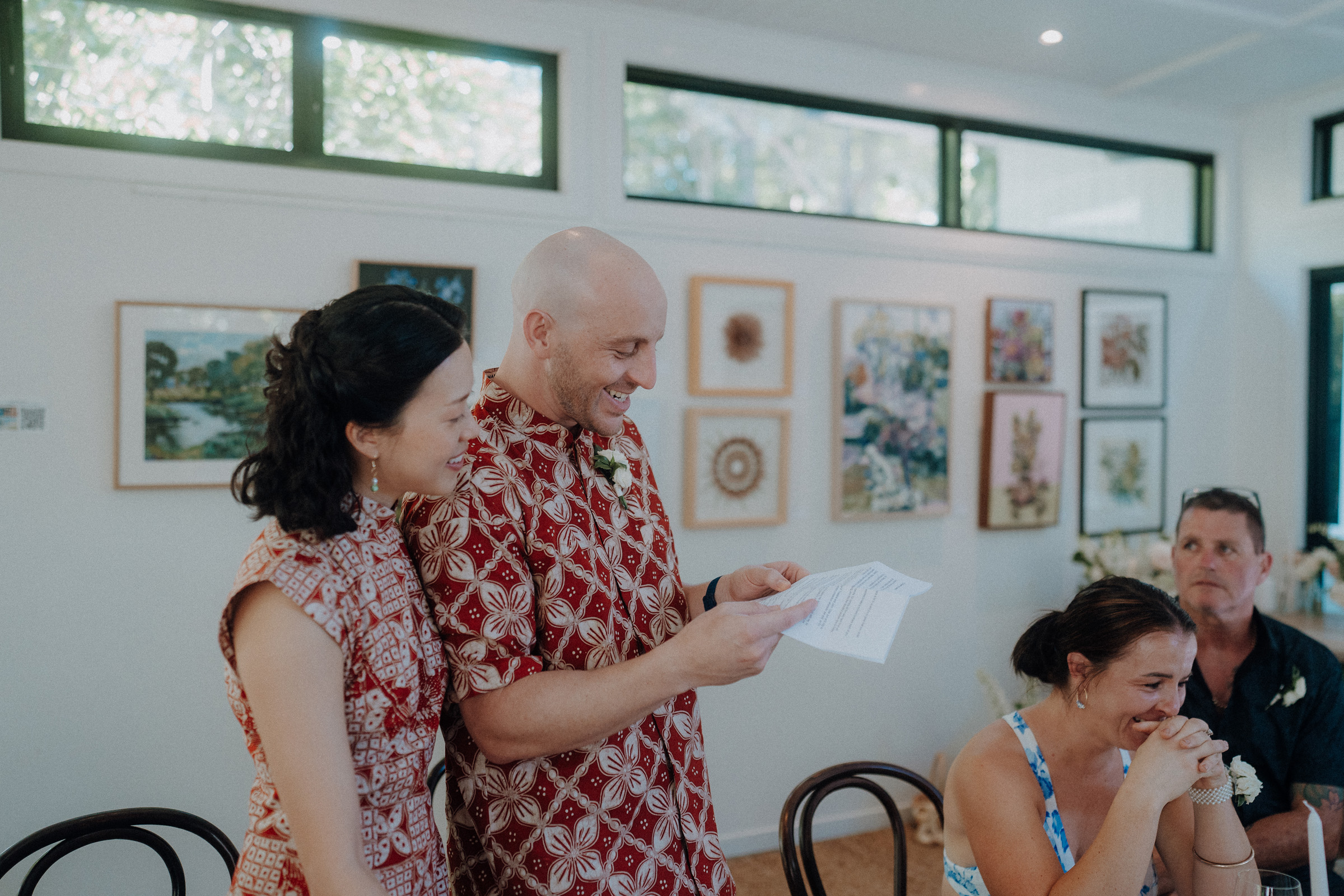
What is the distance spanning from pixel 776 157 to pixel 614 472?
248cm

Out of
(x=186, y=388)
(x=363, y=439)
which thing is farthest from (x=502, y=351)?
(x=363, y=439)

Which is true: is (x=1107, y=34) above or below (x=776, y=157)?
above

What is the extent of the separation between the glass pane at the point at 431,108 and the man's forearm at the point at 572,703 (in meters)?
2.35

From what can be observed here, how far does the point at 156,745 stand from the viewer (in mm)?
2789

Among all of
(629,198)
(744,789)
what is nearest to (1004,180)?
(629,198)

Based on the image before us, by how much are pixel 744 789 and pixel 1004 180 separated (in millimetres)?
2824

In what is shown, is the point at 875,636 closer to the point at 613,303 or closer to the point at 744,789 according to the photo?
the point at 613,303

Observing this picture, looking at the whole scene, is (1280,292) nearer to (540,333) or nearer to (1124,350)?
(1124,350)

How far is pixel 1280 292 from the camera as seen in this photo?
14.4ft

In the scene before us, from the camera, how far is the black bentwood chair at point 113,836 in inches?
66.4

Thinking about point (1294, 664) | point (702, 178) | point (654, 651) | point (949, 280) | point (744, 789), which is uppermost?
point (702, 178)

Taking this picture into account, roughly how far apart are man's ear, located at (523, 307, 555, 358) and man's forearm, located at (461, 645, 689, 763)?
0.50 m

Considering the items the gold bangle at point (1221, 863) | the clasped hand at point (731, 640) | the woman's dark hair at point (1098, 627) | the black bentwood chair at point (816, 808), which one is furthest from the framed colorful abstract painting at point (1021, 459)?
the clasped hand at point (731, 640)

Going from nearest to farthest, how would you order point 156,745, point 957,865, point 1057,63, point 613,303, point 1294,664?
point 613,303 → point 957,865 → point 1294,664 → point 156,745 → point 1057,63
